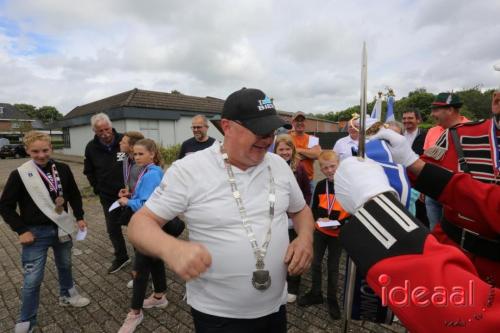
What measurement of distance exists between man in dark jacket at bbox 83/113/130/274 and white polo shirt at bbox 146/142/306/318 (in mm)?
3119

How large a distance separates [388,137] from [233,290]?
119cm

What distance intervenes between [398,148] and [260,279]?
3.39 feet

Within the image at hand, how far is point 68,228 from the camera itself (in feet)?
10.8

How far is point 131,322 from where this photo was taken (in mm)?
2980

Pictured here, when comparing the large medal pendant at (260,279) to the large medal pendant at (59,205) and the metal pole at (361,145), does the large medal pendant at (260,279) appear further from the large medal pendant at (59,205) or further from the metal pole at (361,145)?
the large medal pendant at (59,205)

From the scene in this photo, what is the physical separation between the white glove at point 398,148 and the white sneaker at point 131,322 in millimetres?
3030

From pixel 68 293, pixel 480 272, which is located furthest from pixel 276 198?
pixel 68 293

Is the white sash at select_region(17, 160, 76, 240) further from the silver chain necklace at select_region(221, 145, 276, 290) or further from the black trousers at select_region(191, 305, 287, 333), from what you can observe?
the silver chain necklace at select_region(221, 145, 276, 290)

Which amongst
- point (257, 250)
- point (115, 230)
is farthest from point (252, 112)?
point (115, 230)

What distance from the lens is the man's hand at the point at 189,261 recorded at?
3.79 ft

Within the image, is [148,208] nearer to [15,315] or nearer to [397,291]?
[397,291]

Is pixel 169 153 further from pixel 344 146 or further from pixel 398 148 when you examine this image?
pixel 398 148

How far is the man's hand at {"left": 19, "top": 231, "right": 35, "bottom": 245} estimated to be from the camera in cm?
291

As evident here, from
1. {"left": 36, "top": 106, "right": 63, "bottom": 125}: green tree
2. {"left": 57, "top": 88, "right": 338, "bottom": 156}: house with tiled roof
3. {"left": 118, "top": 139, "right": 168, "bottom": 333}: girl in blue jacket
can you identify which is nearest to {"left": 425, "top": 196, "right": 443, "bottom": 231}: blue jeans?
{"left": 118, "top": 139, "right": 168, "bottom": 333}: girl in blue jacket
